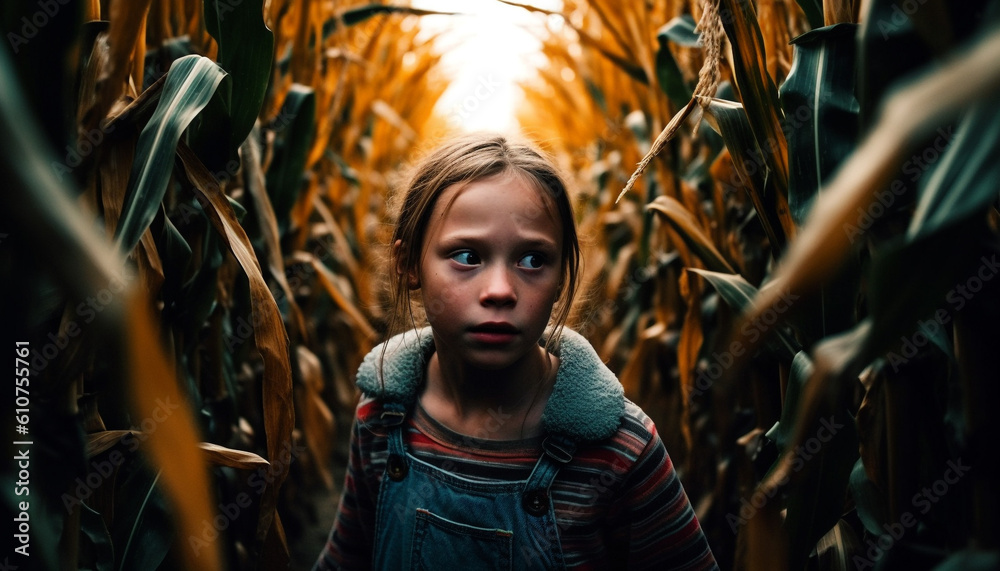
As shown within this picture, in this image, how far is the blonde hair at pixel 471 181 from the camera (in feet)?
2.18

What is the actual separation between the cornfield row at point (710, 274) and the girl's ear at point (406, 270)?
18 centimetres

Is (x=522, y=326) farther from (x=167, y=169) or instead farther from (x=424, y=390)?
(x=167, y=169)

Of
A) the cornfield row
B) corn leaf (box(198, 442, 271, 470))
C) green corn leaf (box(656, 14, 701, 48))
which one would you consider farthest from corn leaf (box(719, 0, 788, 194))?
corn leaf (box(198, 442, 271, 470))

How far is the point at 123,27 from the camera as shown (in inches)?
18.0

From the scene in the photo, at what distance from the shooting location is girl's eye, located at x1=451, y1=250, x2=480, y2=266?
62cm

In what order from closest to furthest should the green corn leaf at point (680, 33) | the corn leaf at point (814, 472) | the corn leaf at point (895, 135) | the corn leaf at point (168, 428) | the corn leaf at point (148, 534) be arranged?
the corn leaf at point (895, 135) → the corn leaf at point (168, 428) → the corn leaf at point (814, 472) → the corn leaf at point (148, 534) → the green corn leaf at point (680, 33)

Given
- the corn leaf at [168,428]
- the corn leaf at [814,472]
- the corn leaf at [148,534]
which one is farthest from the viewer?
the corn leaf at [148,534]

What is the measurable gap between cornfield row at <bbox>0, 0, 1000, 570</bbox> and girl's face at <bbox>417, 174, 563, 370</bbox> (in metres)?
0.09

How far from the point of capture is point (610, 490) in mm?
642

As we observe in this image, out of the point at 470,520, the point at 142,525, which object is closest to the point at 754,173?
the point at 470,520

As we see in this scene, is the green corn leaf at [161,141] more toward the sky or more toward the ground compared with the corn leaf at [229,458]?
more toward the sky

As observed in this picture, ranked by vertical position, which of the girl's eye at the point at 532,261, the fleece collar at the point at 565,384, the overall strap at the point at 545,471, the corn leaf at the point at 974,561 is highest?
the girl's eye at the point at 532,261

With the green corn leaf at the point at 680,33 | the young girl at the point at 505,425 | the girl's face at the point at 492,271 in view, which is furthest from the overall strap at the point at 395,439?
the green corn leaf at the point at 680,33

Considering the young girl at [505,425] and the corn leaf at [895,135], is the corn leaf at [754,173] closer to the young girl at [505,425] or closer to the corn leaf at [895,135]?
the young girl at [505,425]
